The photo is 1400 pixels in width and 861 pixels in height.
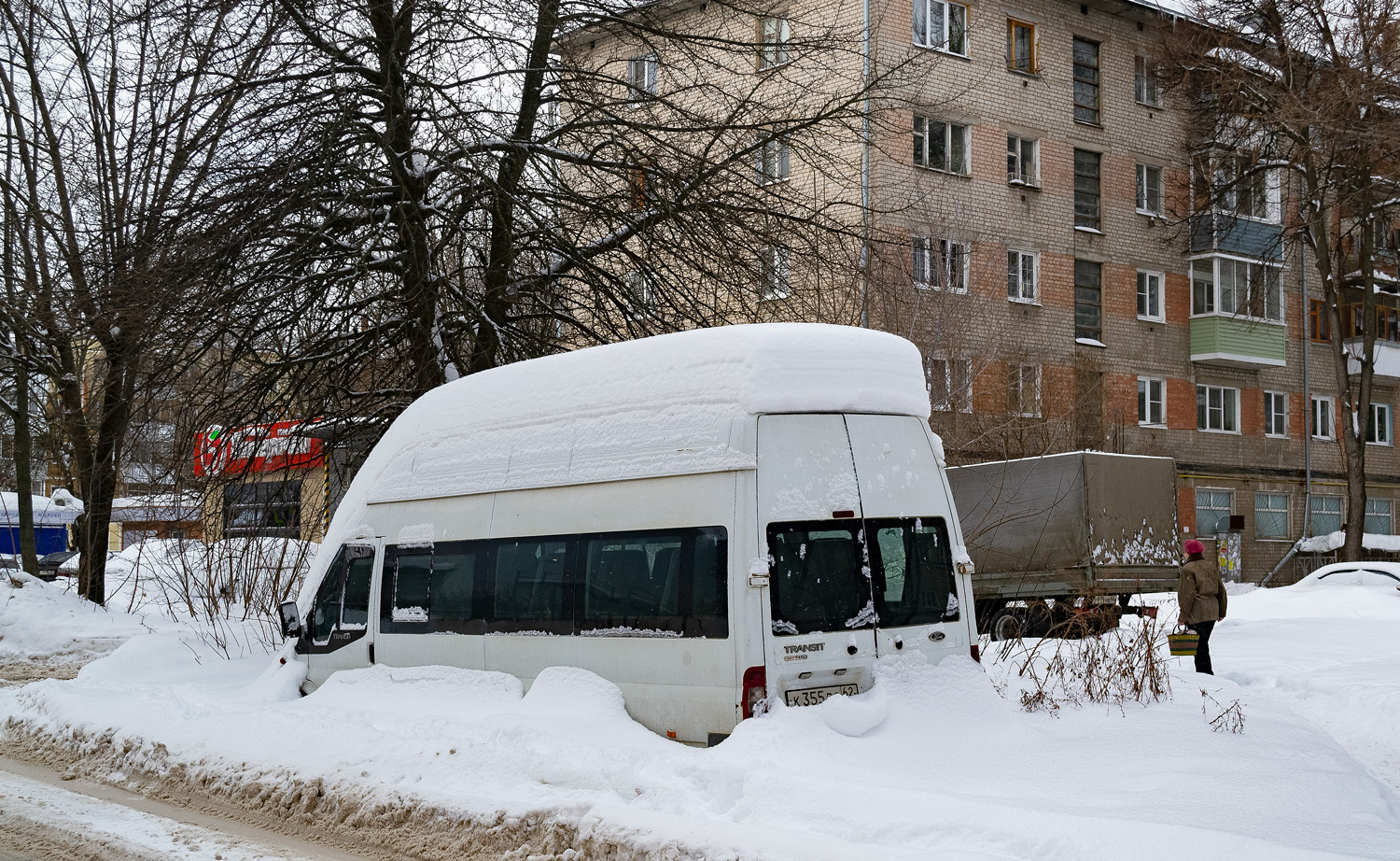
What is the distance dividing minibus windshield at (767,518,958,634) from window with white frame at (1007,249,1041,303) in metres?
25.2

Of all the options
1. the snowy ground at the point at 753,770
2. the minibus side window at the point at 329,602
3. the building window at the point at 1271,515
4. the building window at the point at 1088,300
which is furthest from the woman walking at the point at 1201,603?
the building window at the point at 1271,515

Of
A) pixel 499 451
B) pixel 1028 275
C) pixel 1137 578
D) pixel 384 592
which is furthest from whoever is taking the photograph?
pixel 1028 275

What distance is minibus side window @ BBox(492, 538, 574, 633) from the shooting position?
841cm

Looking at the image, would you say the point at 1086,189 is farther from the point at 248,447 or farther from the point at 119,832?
the point at 119,832

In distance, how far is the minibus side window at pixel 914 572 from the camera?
304 inches

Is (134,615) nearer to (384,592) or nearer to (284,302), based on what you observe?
(284,302)

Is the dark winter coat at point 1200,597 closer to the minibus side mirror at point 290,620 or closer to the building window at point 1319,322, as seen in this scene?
the minibus side mirror at point 290,620

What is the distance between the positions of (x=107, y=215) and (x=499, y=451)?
8.03 meters

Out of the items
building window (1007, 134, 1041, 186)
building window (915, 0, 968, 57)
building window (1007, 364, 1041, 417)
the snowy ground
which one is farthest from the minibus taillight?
building window (1007, 134, 1041, 186)

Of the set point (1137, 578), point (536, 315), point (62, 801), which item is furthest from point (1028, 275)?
point (62, 801)

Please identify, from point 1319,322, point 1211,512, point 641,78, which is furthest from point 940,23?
point 1319,322

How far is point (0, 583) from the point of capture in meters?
21.2

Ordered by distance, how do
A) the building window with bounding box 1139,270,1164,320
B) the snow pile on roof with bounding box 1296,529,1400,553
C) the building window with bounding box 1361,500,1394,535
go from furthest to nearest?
1. the building window with bounding box 1361,500,1394,535
2. the snow pile on roof with bounding box 1296,529,1400,553
3. the building window with bounding box 1139,270,1164,320

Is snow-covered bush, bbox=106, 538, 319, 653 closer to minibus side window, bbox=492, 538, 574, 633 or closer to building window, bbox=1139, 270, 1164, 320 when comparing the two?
minibus side window, bbox=492, 538, 574, 633
